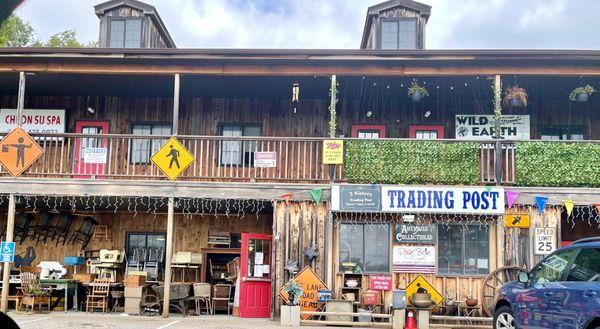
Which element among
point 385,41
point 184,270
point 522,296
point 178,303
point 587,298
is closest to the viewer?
point 587,298

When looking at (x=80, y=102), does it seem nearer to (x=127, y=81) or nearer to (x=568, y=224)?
(x=127, y=81)

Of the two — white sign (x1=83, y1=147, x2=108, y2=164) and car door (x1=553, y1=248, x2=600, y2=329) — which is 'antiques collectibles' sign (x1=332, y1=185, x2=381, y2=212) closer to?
white sign (x1=83, y1=147, x2=108, y2=164)

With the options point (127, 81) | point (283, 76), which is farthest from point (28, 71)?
point (283, 76)

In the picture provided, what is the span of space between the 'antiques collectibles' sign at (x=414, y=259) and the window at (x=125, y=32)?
35.8 ft

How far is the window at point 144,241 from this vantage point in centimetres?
1791

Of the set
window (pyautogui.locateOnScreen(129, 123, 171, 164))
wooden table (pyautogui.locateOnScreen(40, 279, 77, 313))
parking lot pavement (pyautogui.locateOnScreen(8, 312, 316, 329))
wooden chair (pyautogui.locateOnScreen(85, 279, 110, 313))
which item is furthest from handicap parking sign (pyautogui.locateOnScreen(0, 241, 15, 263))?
window (pyautogui.locateOnScreen(129, 123, 171, 164))

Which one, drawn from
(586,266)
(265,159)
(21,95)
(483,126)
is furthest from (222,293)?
(586,266)

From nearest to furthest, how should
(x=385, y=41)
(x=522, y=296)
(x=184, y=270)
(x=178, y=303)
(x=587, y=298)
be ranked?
1. (x=587, y=298)
2. (x=522, y=296)
3. (x=178, y=303)
4. (x=184, y=270)
5. (x=385, y=41)

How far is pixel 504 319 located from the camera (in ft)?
31.4

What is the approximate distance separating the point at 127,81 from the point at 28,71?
7.85 ft

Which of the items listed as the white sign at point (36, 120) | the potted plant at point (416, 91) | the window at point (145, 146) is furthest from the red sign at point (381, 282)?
Result: the white sign at point (36, 120)

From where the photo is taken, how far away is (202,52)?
49.6 ft

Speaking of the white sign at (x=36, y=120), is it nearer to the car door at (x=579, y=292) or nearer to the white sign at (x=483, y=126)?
the white sign at (x=483, y=126)

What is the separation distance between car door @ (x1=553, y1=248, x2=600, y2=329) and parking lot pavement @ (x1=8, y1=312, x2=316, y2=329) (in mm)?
6662
